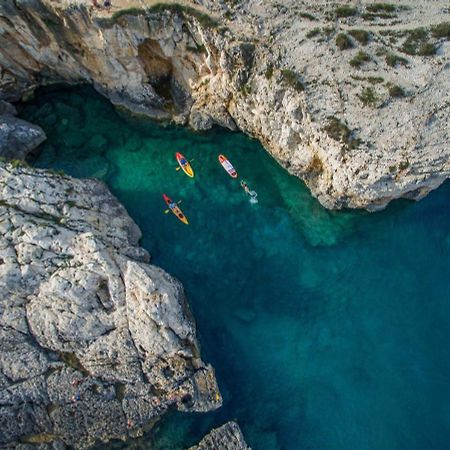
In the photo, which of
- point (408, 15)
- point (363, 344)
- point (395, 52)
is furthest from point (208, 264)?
point (408, 15)

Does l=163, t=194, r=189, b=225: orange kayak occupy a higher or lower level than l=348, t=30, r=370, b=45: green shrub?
lower

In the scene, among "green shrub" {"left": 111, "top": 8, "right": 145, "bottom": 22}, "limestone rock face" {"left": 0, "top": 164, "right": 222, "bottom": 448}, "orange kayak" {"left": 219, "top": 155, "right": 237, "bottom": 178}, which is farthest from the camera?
"orange kayak" {"left": 219, "top": 155, "right": 237, "bottom": 178}

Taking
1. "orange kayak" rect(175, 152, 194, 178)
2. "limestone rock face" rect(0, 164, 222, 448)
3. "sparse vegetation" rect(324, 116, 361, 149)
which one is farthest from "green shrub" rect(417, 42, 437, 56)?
"limestone rock face" rect(0, 164, 222, 448)

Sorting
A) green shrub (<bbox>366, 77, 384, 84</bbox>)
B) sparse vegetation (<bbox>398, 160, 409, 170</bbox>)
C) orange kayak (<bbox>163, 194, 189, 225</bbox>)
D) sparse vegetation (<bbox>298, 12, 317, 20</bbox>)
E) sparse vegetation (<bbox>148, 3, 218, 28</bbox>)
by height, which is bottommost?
orange kayak (<bbox>163, 194, 189, 225</bbox>)

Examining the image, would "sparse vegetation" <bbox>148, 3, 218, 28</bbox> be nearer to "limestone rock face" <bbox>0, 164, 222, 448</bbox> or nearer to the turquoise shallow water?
the turquoise shallow water

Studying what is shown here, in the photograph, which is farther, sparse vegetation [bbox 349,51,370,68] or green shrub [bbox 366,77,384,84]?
sparse vegetation [bbox 349,51,370,68]

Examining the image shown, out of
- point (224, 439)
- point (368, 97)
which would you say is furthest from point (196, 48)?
point (224, 439)

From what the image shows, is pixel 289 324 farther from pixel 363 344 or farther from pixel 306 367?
pixel 363 344
